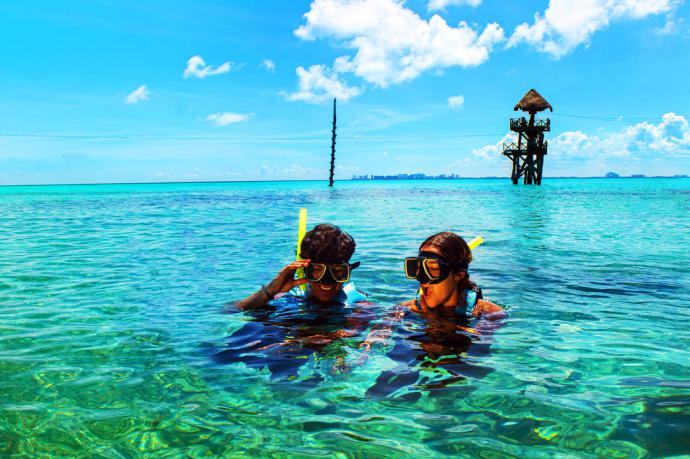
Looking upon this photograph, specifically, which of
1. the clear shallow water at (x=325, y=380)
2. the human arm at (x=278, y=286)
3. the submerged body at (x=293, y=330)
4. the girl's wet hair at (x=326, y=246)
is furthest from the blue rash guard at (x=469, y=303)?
the human arm at (x=278, y=286)

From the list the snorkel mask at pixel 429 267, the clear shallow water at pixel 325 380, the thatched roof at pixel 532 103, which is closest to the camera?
the clear shallow water at pixel 325 380

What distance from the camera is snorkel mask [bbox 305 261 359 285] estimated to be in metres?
4.79

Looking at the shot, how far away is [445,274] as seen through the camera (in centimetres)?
463

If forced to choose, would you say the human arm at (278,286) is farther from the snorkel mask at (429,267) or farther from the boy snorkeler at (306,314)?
the snorkel mask at (429,267)

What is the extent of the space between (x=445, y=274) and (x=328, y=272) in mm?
1101

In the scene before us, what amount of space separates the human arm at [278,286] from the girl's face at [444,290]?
1176mm

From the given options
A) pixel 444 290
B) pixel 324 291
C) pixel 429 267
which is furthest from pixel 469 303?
pixel 324 291

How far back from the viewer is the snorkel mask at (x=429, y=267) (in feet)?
15.0

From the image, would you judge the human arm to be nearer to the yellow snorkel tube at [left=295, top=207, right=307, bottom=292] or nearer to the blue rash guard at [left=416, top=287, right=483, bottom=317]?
the yellow snorkel tube at [left=295, top=207, right=307, bottom=292]

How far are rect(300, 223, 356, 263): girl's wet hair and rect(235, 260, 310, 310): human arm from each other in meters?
0.12

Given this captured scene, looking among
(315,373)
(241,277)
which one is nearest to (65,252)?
(241,277)

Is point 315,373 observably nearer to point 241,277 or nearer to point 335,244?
Result: point 335,244

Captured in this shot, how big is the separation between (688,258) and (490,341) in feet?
26.3

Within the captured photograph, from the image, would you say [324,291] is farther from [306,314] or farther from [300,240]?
[300,240]
